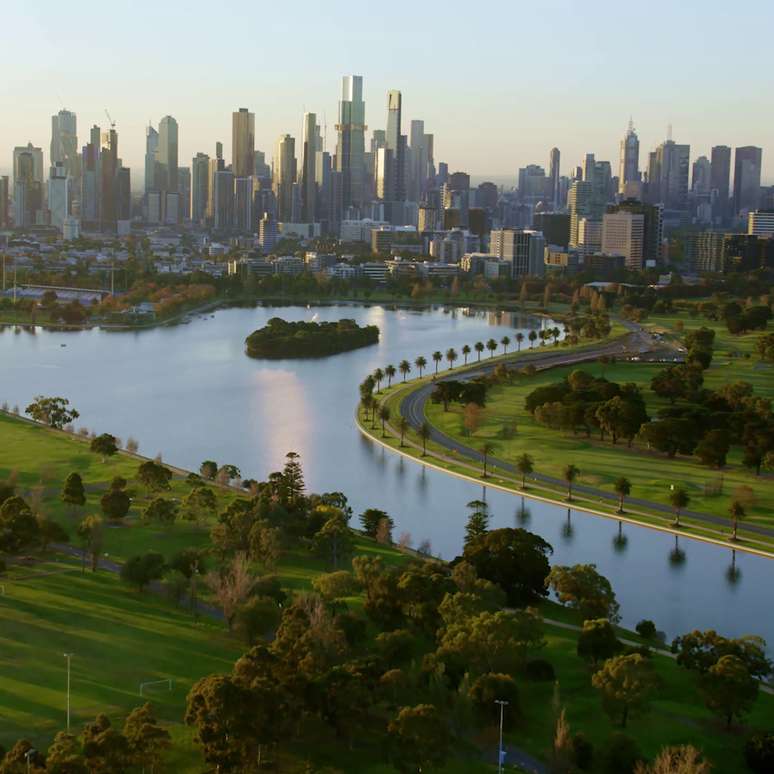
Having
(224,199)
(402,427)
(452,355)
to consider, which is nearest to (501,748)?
(402,427)

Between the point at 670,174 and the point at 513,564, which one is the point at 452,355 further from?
the point at 670,174

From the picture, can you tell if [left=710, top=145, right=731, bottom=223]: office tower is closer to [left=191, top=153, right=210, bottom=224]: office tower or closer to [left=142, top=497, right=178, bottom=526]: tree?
[left=191, top=153, right=210, bottom=224]: office tower

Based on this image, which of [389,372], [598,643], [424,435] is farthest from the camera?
[389,372]

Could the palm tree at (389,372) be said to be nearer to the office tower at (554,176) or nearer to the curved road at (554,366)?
the curved road at (554,366)

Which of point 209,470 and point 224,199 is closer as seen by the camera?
point 209,470

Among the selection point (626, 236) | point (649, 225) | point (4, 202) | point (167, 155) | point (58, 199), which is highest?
point (167, 155)

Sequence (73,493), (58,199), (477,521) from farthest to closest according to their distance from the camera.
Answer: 1. (58,199)
2. (73,493)
3. (477,521)

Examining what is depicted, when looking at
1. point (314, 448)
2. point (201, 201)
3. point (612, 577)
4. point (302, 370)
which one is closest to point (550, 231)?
point (201, 201)
